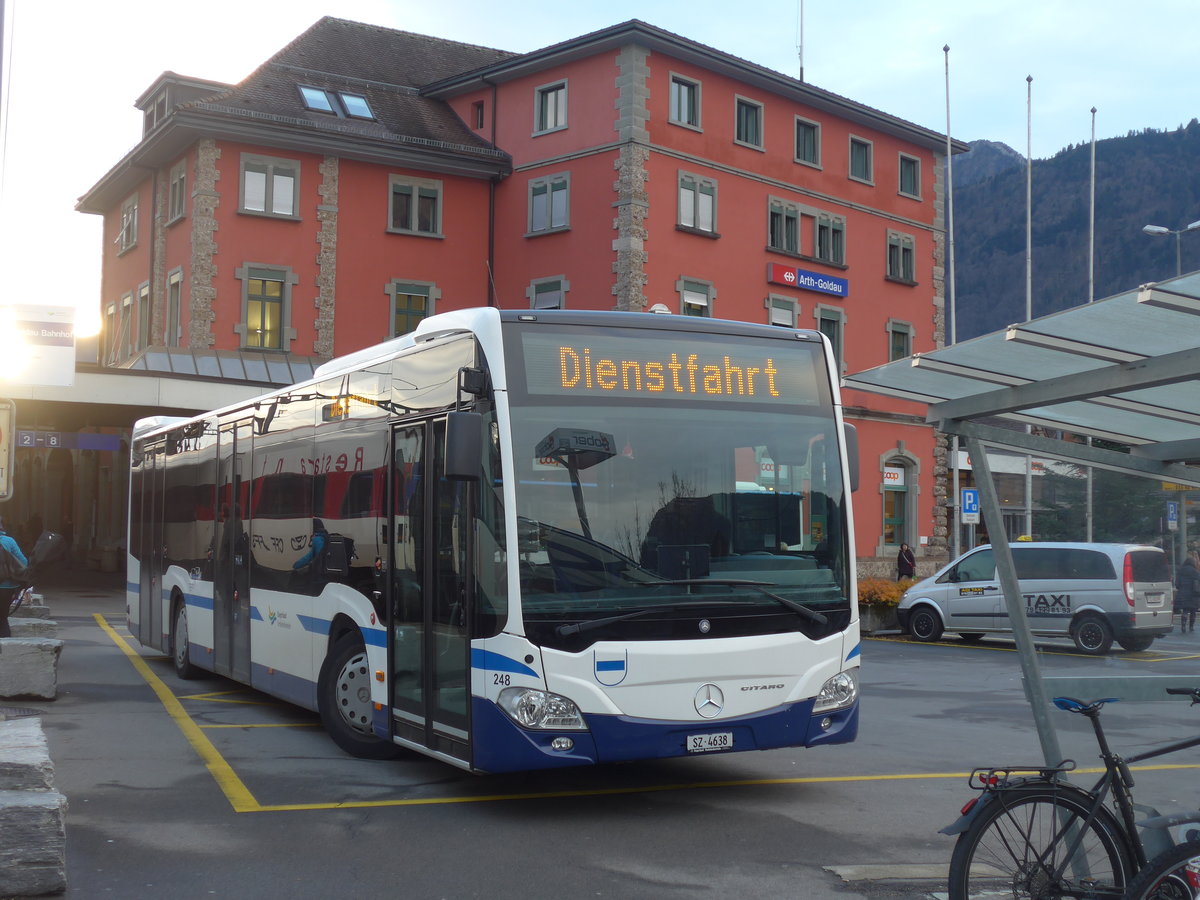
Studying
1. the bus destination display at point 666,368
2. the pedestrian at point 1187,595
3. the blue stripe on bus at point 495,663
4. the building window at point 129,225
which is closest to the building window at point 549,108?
the building window at point 129,225

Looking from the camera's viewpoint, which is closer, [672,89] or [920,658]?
[920,658]

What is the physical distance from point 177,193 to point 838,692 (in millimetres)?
32528

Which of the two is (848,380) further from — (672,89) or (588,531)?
(672,89)

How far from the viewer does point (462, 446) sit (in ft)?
24.4

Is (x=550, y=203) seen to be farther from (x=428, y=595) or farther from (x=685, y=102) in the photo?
(x=428, y=595)

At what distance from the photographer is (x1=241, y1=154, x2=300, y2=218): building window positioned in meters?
35.9

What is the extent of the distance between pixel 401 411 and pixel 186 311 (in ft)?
92.1

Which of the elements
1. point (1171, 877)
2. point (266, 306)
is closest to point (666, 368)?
point (1171, 877)

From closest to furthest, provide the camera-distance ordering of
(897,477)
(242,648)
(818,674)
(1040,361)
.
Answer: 1. (1040,361)
2. (818,674)
3. (242,648)
4. (897,477)

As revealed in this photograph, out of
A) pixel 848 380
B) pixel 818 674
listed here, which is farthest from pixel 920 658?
pixel 848 380

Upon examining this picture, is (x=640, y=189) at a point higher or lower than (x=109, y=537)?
higher

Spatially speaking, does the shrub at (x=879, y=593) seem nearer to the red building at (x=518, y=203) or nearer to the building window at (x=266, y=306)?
the red building at (x=518, y=203)

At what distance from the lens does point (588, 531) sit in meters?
7.69

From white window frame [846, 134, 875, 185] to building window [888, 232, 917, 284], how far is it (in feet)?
6.53
